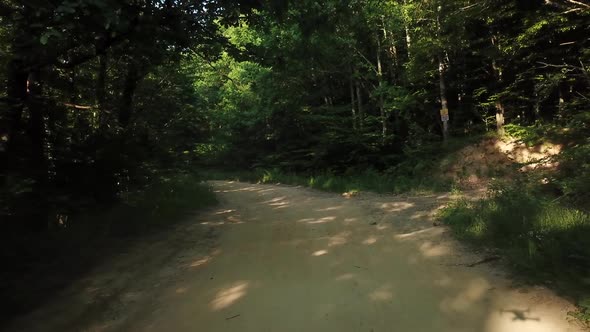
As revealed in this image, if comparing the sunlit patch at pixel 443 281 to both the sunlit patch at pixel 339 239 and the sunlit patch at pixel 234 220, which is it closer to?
the sunlit patch at pixel 339 239

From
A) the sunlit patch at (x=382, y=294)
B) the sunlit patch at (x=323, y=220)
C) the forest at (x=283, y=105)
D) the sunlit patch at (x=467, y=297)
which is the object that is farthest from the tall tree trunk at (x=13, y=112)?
the sunlit patch at (x=323, y=220)

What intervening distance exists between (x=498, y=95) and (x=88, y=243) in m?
15.3

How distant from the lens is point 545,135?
14.6 metres

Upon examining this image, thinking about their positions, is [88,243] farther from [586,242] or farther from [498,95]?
[498,95]

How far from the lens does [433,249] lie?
7.22 meters

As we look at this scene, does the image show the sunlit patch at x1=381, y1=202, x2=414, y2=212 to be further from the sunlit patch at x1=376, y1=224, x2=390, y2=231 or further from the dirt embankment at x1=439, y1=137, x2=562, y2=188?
the dirt embankment at x1=439, y1=137, x2=562, y2=188

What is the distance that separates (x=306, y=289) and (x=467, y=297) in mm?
1875

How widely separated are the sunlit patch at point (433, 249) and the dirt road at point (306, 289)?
0.6 inches

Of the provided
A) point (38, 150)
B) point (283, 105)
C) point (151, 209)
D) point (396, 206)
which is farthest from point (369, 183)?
point (38, 150)

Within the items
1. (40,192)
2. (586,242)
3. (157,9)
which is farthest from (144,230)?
(586,242)

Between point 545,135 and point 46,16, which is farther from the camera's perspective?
point 545,135

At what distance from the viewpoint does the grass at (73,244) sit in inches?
218

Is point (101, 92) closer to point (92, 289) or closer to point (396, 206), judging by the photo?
point (92, 289)

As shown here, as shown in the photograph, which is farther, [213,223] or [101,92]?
[213,223]
